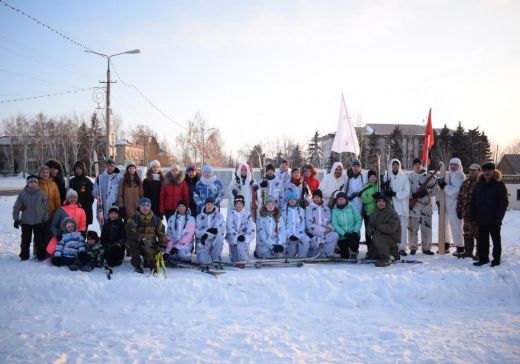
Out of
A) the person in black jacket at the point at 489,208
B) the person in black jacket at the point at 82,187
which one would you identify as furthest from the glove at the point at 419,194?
the person in black jacket at the point at 82,187

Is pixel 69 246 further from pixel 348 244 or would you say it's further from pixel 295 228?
pixel 348 244

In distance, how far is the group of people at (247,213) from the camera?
6.97m

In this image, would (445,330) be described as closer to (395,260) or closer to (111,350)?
(395,260)

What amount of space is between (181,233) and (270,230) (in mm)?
1717

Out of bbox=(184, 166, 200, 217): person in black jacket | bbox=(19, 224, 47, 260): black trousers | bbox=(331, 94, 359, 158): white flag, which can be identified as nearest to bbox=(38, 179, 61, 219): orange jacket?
bbox=(19, 224, 47, 260): black trousers

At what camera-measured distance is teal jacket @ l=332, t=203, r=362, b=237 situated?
778cm

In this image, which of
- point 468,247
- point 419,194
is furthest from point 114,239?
point 468,247

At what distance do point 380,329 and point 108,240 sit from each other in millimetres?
4842

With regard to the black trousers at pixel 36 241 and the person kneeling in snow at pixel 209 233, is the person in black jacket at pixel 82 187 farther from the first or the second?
the person kneeling in snow at pixel 209 233

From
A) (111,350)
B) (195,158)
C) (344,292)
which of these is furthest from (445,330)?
(195,158)

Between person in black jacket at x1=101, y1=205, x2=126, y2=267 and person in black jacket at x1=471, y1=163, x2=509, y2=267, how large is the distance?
6585 millimetres

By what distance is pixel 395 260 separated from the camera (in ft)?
25.0

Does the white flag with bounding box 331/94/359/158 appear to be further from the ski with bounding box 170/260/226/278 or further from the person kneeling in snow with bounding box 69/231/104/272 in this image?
the person kneeling in snow with bounding box 69/231/104/272

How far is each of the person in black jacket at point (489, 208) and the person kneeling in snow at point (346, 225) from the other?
2.22 m
